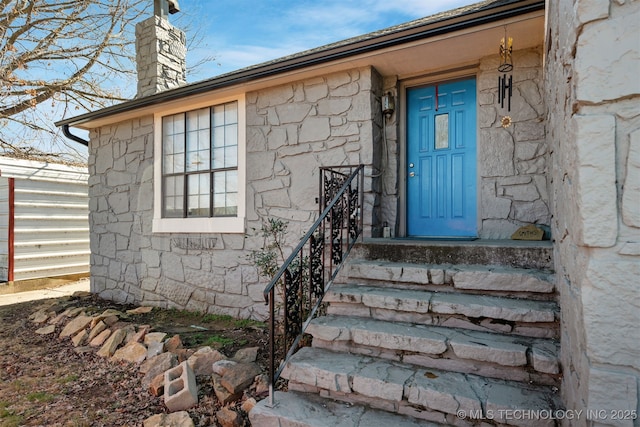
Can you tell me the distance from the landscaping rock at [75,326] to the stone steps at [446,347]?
2.92 metres

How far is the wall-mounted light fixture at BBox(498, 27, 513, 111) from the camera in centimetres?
291

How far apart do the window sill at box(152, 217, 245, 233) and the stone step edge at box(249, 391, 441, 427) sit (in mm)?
2413

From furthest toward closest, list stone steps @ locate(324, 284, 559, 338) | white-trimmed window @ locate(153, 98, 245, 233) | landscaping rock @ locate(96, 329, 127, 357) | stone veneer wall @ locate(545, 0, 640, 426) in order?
white-trimmed window @ locate(153, 98, 245, 233)
landscaping rock @ locate(96, 329, 127, 357)
stone steps @ locate(324, 284, 559, 338)
stone veneer wall @ locate(545, 0, 640, 426)

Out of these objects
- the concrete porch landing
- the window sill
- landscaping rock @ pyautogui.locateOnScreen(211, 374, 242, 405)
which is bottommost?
landscaping rock @ pyautogui.locateOnScreen(211, 374, 242, 405)

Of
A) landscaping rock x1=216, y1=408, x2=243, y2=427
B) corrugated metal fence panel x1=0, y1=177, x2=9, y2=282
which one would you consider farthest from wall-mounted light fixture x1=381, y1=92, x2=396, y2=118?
corrugated metal fence panel x1=0, y1=177, x2=9, y2=282

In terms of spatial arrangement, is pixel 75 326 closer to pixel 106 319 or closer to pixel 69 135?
pixel 106 319

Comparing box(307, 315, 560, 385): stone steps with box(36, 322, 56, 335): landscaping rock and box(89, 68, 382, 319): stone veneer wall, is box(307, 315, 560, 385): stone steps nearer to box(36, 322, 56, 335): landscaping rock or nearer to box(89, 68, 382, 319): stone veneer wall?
box(89, 68, 382, 319): stone veneer wall

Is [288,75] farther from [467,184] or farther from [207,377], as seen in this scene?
[207,377]

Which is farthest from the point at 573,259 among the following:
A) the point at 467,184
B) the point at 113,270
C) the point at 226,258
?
the point at 113,270

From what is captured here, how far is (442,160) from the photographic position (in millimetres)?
3633

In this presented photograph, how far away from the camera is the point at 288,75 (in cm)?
371

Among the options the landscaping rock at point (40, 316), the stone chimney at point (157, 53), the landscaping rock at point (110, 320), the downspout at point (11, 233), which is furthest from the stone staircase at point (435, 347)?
the downspout at point (11, 233)

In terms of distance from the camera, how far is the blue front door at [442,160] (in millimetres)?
3508

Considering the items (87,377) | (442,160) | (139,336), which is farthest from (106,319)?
(442,160)
